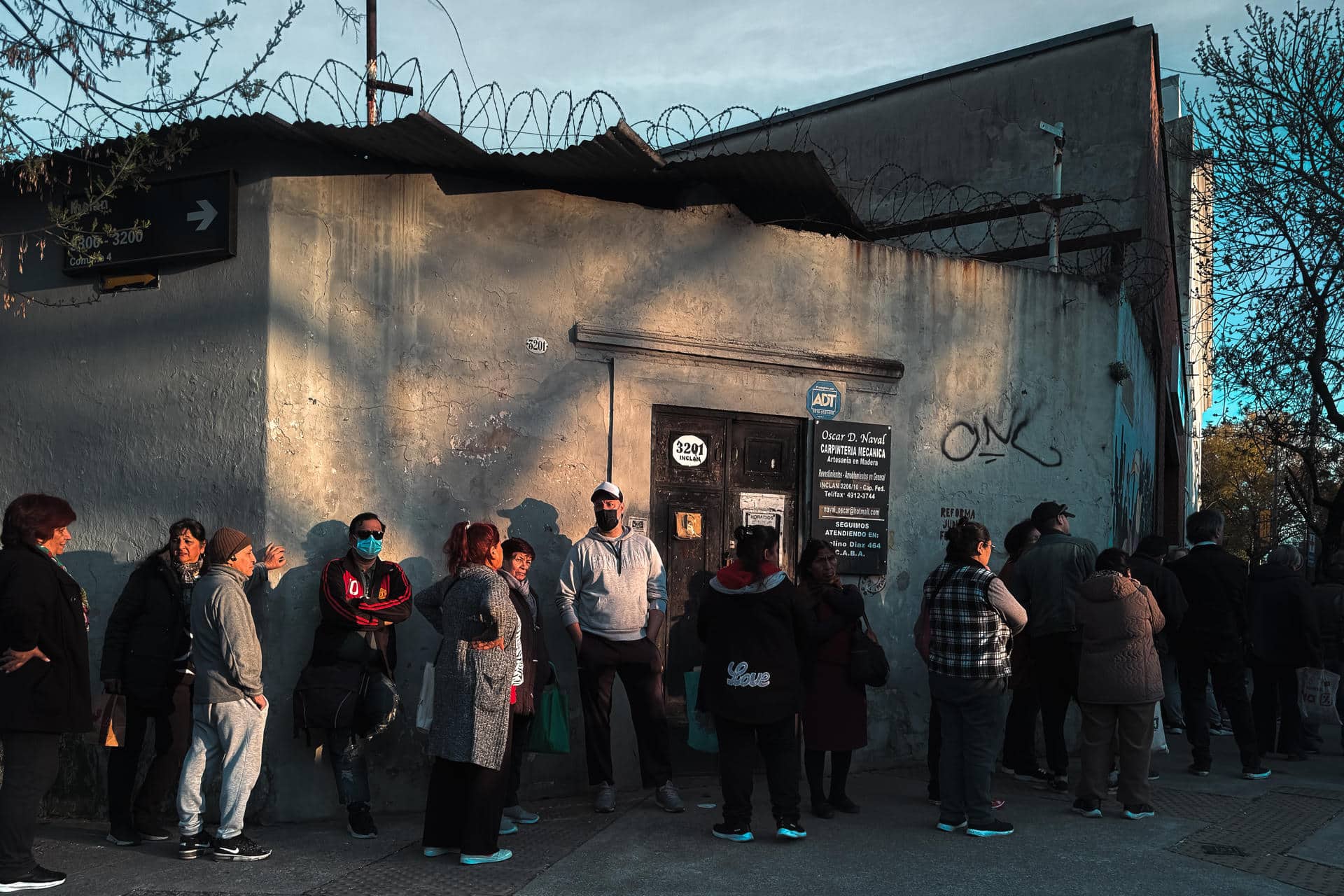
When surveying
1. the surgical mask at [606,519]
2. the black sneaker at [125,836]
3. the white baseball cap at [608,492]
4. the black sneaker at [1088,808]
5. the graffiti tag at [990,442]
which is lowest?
the black sneaker at [1088,808]

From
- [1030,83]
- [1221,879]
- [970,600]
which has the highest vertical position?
[1030,83]

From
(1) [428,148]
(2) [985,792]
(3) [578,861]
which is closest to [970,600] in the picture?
(2) [985,792]

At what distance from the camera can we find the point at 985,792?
6016mm

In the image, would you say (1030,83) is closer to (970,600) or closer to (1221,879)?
(970,600)

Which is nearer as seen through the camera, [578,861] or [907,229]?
[578,861]

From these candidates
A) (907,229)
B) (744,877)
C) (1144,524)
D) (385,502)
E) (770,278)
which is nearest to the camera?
(744,877)

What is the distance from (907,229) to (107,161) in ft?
20.3

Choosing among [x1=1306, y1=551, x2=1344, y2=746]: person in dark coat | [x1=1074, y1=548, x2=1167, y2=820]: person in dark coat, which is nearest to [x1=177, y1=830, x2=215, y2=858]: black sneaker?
[x1=1074, y1=548, x2=1167, y2=820]: person in dark coat

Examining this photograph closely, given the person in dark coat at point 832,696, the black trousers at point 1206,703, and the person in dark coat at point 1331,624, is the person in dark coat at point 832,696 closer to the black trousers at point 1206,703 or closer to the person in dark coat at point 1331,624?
the black trousers at point 1206,703

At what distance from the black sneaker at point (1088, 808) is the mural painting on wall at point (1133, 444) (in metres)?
3.50

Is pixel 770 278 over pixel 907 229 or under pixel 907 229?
under

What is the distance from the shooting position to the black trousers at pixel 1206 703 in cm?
766

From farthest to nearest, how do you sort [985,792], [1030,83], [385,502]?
[1030,83] < [385,502] < [985,792]

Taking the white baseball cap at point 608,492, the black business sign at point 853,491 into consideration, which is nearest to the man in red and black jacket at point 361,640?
the white baseball cap at point 608,492
